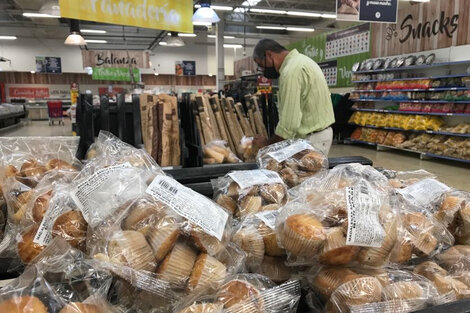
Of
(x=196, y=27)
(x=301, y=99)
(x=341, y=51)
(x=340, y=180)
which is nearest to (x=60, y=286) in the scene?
(x=340, y=180)

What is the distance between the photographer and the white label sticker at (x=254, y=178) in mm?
1119

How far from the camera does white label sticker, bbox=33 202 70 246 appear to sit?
2.75ft

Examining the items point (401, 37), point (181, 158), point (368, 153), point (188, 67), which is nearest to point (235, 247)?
point (181, 158)

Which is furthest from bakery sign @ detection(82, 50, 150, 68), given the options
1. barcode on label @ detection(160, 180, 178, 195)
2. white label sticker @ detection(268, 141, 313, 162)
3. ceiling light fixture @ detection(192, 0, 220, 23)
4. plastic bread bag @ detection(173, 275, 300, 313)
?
plastic bread bag @ detection(173, 275, 300, 313)

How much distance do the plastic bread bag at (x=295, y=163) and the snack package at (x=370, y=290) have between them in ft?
1.97

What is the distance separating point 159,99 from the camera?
2.57 m

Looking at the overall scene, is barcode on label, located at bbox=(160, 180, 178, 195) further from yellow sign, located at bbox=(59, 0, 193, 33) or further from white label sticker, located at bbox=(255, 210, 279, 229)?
yellow sign, located at bbox=(59, 0, 193, 33)

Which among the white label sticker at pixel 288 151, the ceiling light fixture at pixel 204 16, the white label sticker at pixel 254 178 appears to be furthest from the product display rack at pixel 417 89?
the white label sticker at pixel 254 178

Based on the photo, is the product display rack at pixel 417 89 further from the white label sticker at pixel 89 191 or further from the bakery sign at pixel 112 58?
the bakery sign at pixel 112 58

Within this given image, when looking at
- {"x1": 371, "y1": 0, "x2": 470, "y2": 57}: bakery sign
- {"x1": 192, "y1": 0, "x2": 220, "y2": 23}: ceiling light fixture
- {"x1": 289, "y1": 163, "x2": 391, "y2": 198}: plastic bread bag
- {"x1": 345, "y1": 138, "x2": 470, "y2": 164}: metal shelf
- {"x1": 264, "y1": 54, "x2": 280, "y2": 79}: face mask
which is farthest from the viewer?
{"x1": 371, "y1": 0, "x2": 470, "y2": 57}: bakery sign

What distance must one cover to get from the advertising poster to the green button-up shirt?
2092 cm

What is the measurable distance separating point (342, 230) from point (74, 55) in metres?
23.8

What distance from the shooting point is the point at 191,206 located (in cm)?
81

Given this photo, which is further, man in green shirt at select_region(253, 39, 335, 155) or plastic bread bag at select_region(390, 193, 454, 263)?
man in green shirt at select_region(253, 39, 335, 155)
